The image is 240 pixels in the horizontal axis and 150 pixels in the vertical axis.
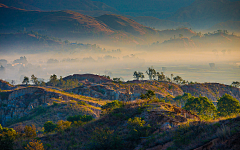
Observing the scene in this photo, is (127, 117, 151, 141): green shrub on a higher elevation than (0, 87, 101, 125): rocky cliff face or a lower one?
higher

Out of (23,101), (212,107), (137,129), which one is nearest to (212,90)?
(212,107)

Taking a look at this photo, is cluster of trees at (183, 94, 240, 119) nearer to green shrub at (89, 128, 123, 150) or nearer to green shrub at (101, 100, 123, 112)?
green shrub at (101, 100, 123, 112)

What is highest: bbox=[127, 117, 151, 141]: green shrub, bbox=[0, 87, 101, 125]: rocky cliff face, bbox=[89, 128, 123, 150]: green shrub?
bbox=[127, 117, 151, 141]: green shrub

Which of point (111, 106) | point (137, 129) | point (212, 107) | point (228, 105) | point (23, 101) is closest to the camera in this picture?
point (137, 129)

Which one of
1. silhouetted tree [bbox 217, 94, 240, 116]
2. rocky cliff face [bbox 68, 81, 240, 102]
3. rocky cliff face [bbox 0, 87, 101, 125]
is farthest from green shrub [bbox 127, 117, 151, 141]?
rocky cliff face [bbox 68, 81, 240, 102]

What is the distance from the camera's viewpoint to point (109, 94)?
114375mm

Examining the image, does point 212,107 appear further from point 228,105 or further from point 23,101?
point 23,101

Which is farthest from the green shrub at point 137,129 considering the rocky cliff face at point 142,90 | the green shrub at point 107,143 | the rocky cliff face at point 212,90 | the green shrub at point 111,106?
the rocky cliff face at point 212,90

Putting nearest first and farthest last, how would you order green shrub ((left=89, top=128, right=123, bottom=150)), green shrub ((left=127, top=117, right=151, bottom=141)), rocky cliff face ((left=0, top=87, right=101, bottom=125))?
green shrub ((left=89, top=128, right=123, bottom=150)) < green shrub ((left=127, top=117, right=151, bottom=141)) < rocky cliff face ((left=0, top=87, right=101, bottom=125))

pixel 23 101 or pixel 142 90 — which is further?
pixel 142 90

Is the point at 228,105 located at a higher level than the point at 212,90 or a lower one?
lower

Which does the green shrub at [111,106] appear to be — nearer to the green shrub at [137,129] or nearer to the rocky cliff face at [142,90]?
the green shrub at [137,129]

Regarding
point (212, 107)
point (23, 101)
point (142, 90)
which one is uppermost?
point (142, 90)

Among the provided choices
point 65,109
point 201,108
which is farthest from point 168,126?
point 65,109
